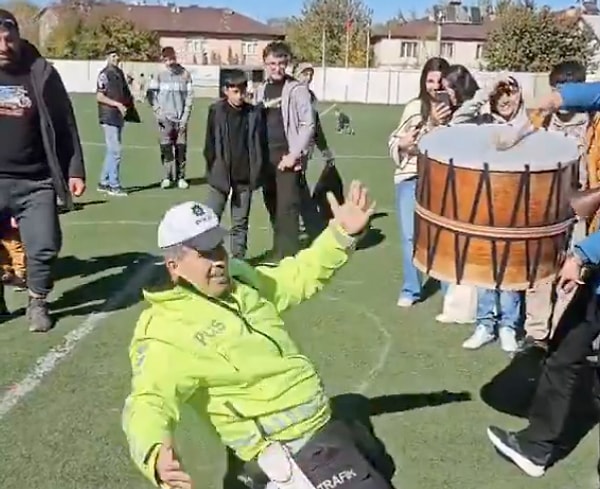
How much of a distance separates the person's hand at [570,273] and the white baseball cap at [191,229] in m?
1.56

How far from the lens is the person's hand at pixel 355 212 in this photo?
163 inches

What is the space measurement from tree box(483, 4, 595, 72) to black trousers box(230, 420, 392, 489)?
49.9 metres

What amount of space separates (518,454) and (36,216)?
3646 millimetres

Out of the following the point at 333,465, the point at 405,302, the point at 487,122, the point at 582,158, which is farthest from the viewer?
the point at 405,302

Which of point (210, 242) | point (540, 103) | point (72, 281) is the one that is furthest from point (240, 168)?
point (210, 242)

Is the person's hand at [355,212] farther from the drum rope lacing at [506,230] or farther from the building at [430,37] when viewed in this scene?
the building at [430,37]

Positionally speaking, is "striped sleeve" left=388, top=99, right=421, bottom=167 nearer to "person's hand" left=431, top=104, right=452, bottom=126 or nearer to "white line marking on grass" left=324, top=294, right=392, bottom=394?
"person's hand" left=431, top=104, right=452, bottom=126

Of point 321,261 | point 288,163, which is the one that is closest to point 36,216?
point 288,163

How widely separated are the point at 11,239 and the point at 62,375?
1961mm

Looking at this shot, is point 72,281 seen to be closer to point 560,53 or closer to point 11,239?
point 11,239

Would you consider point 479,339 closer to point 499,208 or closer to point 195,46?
point 499,208

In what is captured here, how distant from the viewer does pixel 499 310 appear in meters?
6.66

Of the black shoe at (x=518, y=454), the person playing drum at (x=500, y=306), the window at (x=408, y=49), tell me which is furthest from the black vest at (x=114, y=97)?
the window at (x=408, y=49)

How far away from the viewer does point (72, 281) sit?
8.45m
